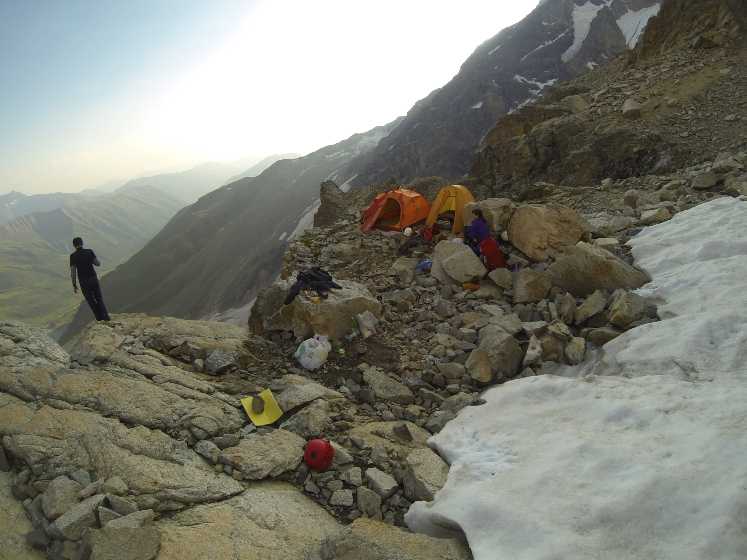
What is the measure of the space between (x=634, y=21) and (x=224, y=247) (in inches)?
3737

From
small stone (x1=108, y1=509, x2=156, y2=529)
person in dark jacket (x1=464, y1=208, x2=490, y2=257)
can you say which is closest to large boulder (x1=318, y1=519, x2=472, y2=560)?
small stone (x1=108, y1=509, x2=156, y2=529)

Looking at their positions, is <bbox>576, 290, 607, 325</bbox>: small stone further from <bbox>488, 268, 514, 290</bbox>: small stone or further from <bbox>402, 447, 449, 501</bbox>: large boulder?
<bbox>402, 447, 449, 501</bbox>: large boulder

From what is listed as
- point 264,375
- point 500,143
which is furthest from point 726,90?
point 264,375

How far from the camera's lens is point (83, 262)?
814 centimetres

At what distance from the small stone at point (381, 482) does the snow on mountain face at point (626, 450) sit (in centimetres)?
37

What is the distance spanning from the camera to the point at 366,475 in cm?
435

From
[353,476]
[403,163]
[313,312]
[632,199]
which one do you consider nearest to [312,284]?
[313,312]

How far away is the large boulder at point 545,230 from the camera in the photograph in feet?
26.8

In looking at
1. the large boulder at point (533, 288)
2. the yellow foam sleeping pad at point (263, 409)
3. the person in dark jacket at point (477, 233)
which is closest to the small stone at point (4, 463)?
the yellow foam sleeping pad at point (263, 409)

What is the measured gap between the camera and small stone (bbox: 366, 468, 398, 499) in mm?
4141

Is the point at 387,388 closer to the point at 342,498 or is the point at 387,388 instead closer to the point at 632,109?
the point at 342,498

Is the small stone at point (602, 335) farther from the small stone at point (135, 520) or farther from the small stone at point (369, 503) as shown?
the small stone at point (135, 520)

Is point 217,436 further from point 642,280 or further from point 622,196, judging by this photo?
point 622,196

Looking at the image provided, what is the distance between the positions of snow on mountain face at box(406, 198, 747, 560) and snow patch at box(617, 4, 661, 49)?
90.9 m
